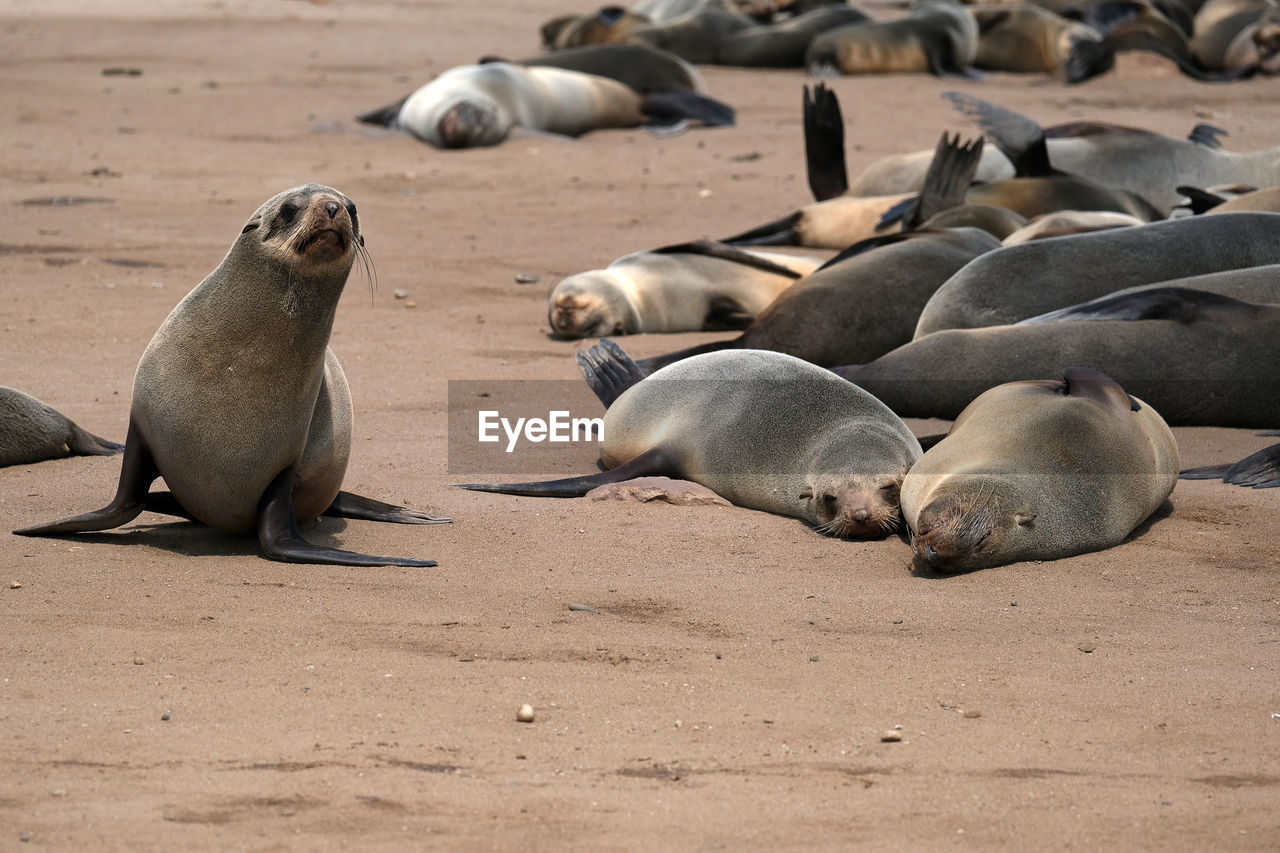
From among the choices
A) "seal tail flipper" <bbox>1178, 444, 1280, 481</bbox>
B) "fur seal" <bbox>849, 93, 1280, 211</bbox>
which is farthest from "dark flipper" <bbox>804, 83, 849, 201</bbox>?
"seal tail flipper" <bbox>1178, 444, 1280, 481</bbox>

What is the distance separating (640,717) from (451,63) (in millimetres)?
13955

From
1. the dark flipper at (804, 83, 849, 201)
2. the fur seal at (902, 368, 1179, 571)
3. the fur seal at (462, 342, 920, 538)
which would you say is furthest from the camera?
the dark flipper at (804, 83, 849, 201)

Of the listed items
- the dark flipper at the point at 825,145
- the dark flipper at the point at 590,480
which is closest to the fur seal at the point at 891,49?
the dark flipper at the point at 825,145

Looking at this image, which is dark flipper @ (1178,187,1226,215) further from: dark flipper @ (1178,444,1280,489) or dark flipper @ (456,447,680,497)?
dark flipper @ (456,447,680,497)

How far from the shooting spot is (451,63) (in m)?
16.3

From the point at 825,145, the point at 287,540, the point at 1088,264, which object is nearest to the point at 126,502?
the point at 287,540

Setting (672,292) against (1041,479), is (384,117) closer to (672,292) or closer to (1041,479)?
(672,292)

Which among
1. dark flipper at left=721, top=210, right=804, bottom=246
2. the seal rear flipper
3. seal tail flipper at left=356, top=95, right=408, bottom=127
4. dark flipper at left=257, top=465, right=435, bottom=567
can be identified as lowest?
seal tail flipper at left=356, top=95, right=408, bottom=127

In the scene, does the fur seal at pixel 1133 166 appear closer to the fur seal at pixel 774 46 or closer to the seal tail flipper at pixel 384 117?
the seal tail flipper at pixel 384 117

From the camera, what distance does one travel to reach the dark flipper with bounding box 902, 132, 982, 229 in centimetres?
830

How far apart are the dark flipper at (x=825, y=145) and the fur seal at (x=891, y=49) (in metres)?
6.60

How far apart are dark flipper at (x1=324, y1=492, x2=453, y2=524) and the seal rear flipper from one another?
2566 mm

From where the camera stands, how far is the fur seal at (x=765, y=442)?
4746 mm

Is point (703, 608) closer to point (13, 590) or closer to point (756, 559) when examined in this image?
point (756, 559)
